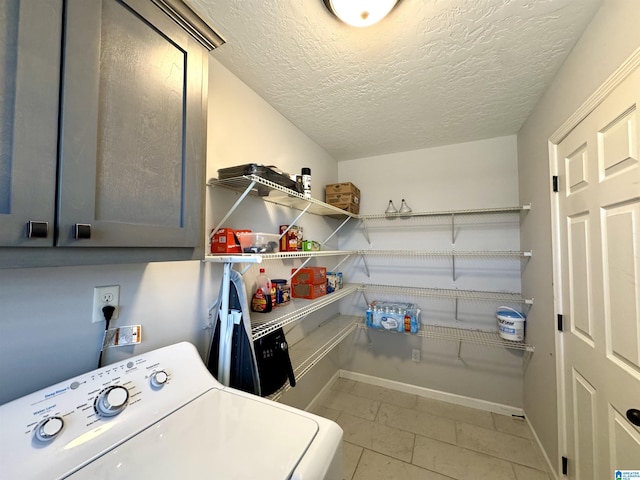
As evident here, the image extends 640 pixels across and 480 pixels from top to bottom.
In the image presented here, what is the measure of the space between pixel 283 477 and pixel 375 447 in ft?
5.32

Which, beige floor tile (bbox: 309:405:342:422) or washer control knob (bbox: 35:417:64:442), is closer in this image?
washer control knob (bbox: 35:417:64:442)

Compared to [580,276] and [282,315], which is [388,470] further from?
[580,276]

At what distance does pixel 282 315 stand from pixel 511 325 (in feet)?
6.10

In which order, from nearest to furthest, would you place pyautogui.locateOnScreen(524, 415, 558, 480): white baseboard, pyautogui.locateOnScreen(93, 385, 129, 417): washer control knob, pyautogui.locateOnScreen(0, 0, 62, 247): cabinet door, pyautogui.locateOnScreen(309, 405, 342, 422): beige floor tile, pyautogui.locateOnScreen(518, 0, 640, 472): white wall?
pyautogui.locateOnScreen(0, 0, 62, 247): cabinet door < pyautogui.locateOnScreen(93, 385, 129, 417): washer control knob < pyautogui.locateOnScreen(518, 0, 640, 472): white wall < pyautogui.locateOnScreen(524, 415, 558, 480): white baseboard < pyautogui.locateOnScreen(309, 405, 342, 422): beige floor tile

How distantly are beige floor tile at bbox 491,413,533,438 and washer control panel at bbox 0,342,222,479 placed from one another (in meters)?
2.35

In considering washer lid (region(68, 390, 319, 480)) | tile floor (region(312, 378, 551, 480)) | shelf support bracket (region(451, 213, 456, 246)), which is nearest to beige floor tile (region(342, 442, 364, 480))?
tile floor (region(312, 378, 551, 480))

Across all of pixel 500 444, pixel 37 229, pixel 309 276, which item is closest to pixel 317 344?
pixel 309 276

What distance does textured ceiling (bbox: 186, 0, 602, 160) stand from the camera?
108 cm

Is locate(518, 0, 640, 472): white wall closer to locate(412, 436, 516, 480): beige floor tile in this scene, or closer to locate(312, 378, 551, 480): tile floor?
locate(312, 378, 551, 480): tile floor

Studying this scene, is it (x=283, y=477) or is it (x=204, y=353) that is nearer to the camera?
(x=283, y=477)

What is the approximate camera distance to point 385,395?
240 centimetres

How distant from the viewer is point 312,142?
7.71ft

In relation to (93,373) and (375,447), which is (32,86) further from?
(375,447)

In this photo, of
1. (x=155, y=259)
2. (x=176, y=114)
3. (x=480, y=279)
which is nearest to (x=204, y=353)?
(x=155, y=259)
